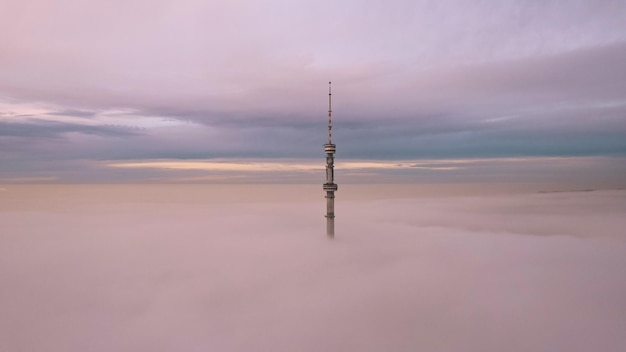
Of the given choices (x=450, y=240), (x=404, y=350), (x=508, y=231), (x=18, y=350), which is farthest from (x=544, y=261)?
(x=18, y=350)

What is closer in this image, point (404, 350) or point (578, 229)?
point (404, 350)

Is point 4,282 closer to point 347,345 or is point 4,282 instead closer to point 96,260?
point 96,260

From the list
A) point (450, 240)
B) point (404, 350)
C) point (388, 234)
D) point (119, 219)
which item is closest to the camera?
point (404, 350)

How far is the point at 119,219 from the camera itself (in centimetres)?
8694

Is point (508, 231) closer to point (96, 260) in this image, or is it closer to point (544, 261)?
point (544, 261)

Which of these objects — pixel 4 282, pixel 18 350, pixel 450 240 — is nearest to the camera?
pixel 18 350

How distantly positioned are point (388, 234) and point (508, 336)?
138 ft

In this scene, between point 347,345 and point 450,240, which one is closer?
point 347,345

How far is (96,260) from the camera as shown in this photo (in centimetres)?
4516

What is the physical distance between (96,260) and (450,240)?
149ft

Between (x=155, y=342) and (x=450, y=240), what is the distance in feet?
148

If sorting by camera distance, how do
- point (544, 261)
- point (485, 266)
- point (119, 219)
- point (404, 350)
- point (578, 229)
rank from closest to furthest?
point (404, 350) < point (485, 266) < point (544, 261) < point (578, 229) < point (119, 219)

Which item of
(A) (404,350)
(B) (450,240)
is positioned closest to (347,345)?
(A) (404,350)

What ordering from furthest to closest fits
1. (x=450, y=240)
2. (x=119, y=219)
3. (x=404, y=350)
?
1. (x=119, y=219)
2. (x=450, y=240)
3. (x=404, y=350)
